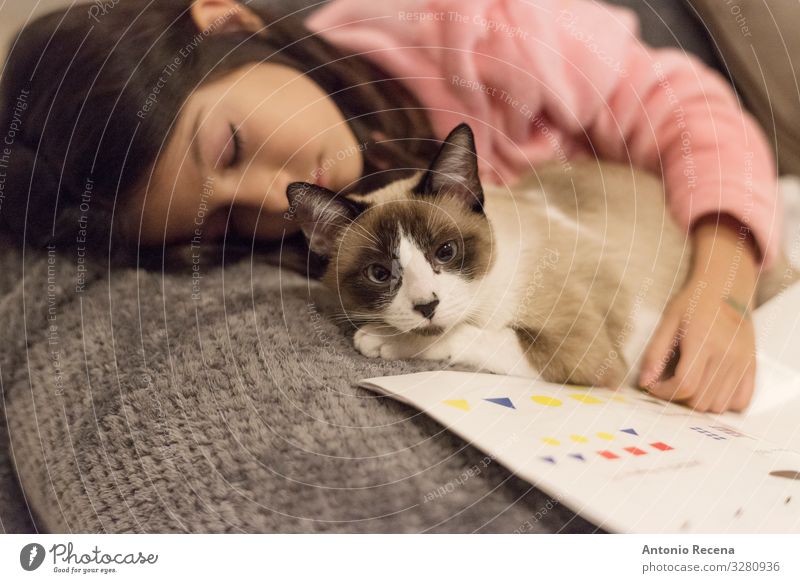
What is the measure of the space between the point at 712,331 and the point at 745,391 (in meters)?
0.07

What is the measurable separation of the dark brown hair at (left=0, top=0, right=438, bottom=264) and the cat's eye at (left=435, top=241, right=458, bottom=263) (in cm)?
22

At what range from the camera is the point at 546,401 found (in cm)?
57

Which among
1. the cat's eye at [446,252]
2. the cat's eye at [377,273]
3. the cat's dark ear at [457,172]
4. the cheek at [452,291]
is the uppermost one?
the cat's dark ear at [457,172]

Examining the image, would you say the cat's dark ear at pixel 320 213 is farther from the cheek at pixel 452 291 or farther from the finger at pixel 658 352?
the finger at pixel 658 352

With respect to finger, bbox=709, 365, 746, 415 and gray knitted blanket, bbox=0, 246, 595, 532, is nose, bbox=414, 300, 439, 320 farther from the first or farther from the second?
finger, bbox=709, 365, 746, 415

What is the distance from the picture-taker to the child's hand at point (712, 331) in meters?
0.60

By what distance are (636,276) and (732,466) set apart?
191 millimetres

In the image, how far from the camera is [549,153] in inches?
25.0

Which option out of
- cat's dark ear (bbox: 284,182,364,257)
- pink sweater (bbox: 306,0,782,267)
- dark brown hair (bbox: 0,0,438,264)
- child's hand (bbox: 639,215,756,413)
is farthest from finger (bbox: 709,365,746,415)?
dark brown hair (bbox: 0,0,438,264)

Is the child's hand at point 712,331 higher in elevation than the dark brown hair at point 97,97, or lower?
lower

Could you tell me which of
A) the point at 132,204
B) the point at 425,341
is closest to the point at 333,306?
the point at 425,341

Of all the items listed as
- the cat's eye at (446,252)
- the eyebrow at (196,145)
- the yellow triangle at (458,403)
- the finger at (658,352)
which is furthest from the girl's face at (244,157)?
the finger at (658,352)

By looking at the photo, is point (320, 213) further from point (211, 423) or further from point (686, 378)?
point (686, 378)

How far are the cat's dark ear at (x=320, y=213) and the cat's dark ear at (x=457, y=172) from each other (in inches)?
2.8
